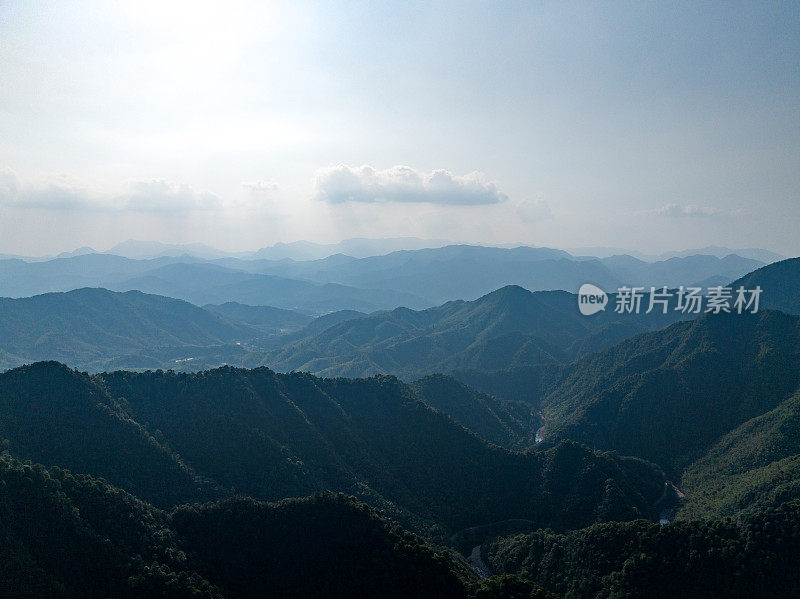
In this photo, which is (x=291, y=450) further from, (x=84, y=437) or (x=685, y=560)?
(x=685, y=560)

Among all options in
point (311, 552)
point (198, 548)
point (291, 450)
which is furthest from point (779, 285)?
point (198, 548)

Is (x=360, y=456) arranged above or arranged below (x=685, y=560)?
below

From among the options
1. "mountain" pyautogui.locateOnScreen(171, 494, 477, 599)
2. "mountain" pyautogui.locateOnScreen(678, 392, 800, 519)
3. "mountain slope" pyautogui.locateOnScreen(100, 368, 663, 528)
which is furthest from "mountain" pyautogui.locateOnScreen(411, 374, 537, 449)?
"mountain" pyautogui.locateOnScreen(171, 494, 477, 599)

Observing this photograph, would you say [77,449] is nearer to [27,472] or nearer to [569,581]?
[27,472]

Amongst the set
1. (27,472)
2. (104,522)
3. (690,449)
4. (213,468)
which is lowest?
(690,449)

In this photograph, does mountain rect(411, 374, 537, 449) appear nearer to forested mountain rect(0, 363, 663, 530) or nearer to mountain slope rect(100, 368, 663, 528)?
forested mountain rect(0, 363, 663, 530)

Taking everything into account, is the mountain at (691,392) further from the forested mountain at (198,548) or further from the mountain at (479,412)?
the forested mountain at (198,548)

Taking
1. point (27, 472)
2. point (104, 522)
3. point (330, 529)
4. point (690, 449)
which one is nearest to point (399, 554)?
point (330, 529)
